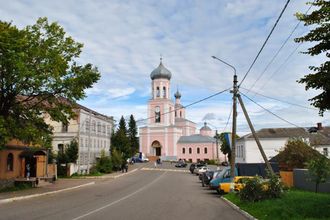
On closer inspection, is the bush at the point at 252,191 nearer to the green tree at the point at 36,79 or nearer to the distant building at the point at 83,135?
the green tree at the point at 36,79

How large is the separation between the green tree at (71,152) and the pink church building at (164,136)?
5804 cm

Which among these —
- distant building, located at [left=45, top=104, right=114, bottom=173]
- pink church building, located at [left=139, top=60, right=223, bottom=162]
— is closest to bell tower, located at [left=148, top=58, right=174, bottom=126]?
pink church building, located at [left=139, top=60, right=223, bottom=162]

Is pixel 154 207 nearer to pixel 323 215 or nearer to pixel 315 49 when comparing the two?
pixel 323 215

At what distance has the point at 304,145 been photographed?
1540 inches

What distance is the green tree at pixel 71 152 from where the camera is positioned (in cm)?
5450

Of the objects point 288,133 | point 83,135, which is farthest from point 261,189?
point 288,133

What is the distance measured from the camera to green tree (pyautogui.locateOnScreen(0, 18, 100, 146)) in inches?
1047

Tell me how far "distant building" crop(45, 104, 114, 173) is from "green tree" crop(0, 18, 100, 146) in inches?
900

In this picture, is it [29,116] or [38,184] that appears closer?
[29,116]

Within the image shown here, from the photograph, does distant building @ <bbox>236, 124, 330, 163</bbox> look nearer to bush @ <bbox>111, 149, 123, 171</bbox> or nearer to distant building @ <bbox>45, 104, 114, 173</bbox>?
bush @ <bbox>111, 149, 123, 171</bbox>

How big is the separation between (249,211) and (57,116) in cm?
1816

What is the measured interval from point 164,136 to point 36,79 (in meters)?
87.1

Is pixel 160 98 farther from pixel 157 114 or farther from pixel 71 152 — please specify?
pixel 71 152

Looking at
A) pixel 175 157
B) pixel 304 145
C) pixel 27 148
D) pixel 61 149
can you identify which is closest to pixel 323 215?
pixel 304 145
